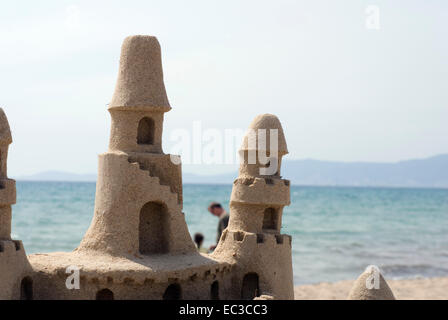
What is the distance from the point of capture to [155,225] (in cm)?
1093

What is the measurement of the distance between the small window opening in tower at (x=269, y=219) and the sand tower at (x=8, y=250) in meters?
4.28

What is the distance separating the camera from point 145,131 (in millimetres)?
11273

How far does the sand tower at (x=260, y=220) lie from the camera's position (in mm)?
11125

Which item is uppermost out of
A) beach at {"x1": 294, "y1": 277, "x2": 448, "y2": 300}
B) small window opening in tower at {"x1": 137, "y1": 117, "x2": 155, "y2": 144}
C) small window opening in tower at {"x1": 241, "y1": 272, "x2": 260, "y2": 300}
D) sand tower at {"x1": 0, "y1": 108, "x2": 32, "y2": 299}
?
small window opening in tower at {"x1": 137, "y1": 117, "x2": 155, "y2": 144}

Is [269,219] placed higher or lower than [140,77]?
lower

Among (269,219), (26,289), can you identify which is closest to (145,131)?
(269,219)

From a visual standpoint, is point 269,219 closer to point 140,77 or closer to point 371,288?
point 371,288

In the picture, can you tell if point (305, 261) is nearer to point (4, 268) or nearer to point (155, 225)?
point (155, 225)

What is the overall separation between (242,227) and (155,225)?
1650 millimetres

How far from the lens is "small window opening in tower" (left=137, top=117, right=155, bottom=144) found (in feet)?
36.8

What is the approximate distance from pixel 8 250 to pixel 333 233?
119ft

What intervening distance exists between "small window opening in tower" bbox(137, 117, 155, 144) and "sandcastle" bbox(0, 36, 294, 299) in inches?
0.7

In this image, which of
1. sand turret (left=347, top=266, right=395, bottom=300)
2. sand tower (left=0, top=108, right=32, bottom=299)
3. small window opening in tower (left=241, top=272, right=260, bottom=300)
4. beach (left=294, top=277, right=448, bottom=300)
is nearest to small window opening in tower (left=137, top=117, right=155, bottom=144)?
sand tower (left=0, top=108, right=32, bottom=299)

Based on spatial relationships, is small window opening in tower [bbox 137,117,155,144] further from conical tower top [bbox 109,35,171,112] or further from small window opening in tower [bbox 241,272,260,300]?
small window opening in tower [bbox 241,272,260,300]
